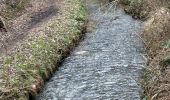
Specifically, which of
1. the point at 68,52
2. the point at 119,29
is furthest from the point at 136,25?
the point at 68,52

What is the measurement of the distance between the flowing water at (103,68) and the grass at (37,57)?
49 cm

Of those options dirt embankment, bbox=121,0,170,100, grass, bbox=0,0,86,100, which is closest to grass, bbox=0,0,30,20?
grass, bbox=0,0,86,100

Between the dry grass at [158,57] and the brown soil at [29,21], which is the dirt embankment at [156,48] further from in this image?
the brown soil at [29,21]

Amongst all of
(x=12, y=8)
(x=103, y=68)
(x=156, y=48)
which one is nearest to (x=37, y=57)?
(x=103, y=68)

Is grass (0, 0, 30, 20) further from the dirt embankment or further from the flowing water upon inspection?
the dirt embankment

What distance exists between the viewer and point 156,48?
18.2 m

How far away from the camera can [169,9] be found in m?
20.7

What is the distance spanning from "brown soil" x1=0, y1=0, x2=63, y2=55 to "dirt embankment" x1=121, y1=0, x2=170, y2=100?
5949mm

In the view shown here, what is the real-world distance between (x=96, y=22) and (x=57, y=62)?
329 inches

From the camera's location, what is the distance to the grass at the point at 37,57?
1518 cm

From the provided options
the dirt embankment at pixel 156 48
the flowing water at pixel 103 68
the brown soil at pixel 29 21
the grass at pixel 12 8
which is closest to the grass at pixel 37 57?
the flowing water at pixel 103 68

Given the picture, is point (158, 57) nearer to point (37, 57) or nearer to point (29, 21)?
point (37, 57)

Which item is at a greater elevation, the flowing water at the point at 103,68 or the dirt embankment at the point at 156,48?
the dirt embankment at the point at 156,48

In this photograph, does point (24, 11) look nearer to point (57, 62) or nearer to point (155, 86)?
point (57, 62)
